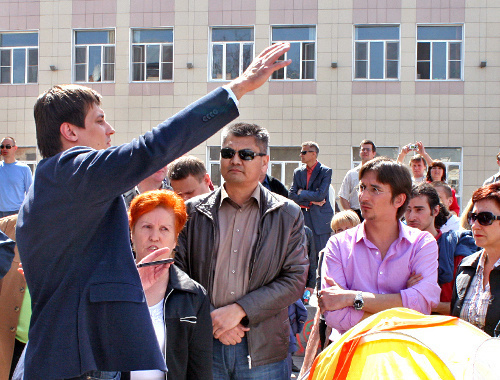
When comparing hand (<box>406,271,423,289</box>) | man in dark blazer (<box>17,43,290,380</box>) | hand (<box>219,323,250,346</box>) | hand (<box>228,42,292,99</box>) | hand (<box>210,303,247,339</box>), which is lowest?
hand (<box>219,323,250,346</box>)

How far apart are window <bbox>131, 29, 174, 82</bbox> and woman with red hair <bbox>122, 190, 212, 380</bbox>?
1535 cm

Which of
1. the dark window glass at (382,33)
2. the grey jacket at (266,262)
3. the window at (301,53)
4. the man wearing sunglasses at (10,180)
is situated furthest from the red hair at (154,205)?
the dark window glass at (382,33)

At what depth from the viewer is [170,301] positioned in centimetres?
284

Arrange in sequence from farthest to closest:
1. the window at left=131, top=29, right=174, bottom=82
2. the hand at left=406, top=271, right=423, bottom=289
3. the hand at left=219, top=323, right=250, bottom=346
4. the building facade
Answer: the window at left=131, top=29, right=174, bottom=82 → the building facade → the hand at left=406, top=271, right=423, bottom=289 → the hand at left=219, top=323, right=250, bottom=346

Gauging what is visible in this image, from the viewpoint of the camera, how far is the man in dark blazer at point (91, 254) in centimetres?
188

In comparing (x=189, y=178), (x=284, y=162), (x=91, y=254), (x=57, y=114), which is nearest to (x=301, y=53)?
(x=284, y=162)

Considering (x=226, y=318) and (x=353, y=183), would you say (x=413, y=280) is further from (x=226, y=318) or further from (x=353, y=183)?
(x=353, y=183)

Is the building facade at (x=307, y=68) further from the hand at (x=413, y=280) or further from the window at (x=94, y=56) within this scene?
the hand at (x=413, y=280)

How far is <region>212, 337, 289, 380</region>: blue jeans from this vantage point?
10.7 ft

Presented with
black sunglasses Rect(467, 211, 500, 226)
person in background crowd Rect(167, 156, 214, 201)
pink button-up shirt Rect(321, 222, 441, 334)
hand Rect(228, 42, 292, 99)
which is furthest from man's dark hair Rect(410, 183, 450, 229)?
hand Rect(228, 42, 292, 99)

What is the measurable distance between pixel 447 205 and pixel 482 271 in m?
2.36

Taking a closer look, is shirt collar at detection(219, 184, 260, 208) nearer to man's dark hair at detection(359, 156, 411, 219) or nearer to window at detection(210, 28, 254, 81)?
man's dark hair at detection(359, 156, 411, 219)

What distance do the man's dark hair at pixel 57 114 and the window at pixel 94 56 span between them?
16.5m

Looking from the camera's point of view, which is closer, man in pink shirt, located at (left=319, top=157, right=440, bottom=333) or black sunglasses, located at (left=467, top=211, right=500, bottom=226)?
man in pink shirt, located at (left=319, top=157, right=440, bottom=333)
